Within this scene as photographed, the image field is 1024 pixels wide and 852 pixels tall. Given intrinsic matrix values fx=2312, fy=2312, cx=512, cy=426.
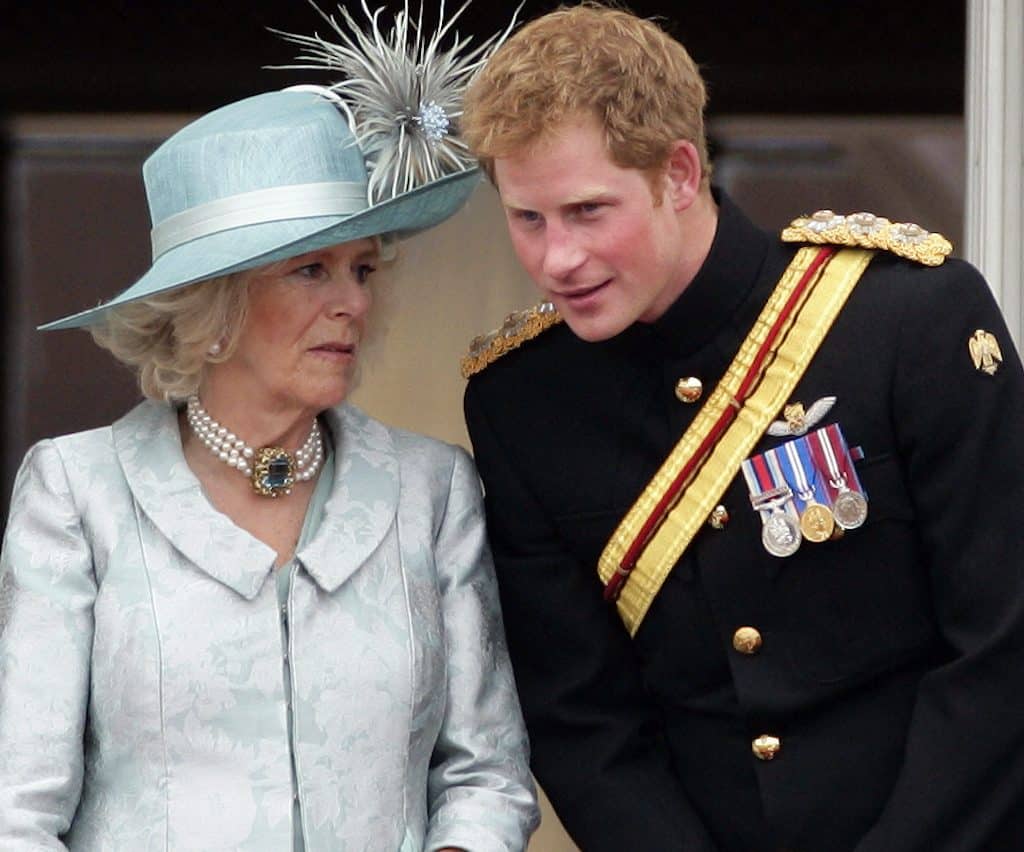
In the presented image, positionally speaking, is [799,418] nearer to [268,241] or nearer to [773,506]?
[773,506]

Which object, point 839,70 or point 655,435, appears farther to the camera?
point 839,70

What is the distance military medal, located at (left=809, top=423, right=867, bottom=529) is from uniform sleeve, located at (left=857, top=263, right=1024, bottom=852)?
2.9 inches

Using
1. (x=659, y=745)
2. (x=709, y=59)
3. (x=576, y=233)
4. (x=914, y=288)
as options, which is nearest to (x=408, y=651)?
(x=659, y=745)

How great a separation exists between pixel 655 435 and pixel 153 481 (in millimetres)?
630

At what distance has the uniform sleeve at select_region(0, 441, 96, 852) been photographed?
2725mm

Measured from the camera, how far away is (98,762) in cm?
280

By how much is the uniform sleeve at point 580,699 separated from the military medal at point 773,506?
26 centimetres

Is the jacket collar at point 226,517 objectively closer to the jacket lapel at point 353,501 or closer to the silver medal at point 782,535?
the jacket lapel at point 353,501

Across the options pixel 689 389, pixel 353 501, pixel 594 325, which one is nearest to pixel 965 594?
pixel 689 389

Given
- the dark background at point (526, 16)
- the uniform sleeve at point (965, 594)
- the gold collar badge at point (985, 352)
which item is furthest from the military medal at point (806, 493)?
the dark background at point (526, 16)

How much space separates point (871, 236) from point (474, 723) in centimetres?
78

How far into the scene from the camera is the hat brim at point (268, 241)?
9.20 feet

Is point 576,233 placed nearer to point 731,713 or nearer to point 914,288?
point 914,288

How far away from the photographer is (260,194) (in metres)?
2.87
